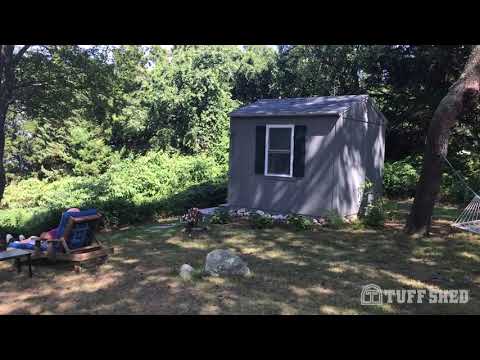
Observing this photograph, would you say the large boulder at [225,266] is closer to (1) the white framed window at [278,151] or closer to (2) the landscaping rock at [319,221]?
(2) the landscaping rock at [319,221]

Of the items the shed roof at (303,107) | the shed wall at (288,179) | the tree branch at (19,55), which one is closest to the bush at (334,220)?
the shed wall at (288,179)

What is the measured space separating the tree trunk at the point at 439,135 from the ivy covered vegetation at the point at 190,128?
6262 millimetres

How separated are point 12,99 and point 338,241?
7654 mm

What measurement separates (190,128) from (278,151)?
8.88m

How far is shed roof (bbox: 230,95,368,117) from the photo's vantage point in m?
9.89

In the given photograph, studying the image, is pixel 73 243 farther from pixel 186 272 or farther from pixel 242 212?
pixel 242 212

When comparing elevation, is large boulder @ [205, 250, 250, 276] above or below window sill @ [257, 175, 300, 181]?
below

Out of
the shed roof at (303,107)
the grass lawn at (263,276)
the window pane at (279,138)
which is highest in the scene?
the shed roof at (303,107)

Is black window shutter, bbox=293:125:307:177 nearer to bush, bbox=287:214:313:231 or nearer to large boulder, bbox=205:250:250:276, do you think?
bush, bbox=287:214:313:231

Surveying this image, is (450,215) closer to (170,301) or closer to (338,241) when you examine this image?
(338,241)

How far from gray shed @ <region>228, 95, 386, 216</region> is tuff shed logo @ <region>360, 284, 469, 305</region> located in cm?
452

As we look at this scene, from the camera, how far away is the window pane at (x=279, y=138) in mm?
10359

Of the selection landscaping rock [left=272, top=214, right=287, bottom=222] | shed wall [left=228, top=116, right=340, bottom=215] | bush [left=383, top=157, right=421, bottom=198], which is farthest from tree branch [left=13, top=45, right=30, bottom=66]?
bush [left=383, top=157, right=421, bottom=198]

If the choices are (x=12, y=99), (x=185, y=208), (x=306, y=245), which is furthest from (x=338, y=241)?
(x=12, y=99)
